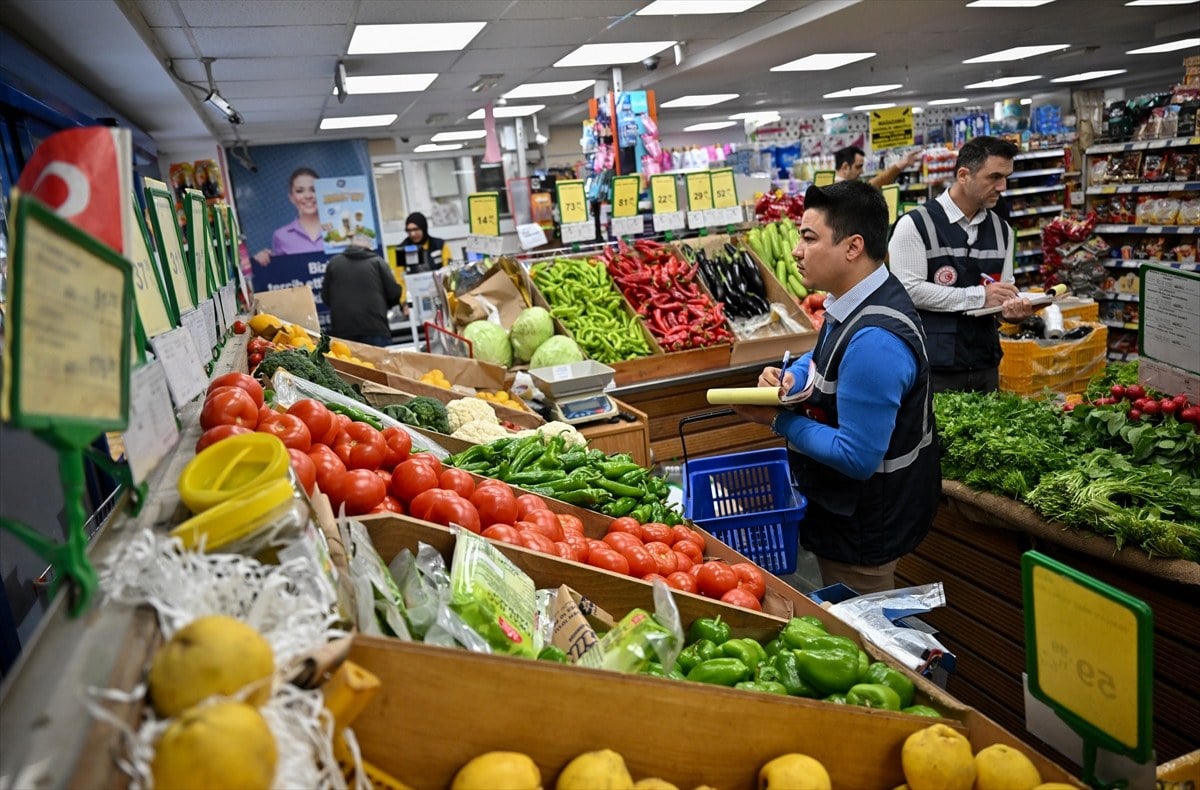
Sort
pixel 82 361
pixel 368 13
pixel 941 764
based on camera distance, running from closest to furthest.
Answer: pixel 82 361 < pixel 941 764 < pixel 368 13

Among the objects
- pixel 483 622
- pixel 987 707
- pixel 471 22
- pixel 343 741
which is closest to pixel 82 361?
pixel 343 741

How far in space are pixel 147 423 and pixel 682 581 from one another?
1335 mm

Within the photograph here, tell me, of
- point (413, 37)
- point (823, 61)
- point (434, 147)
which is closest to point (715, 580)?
point (413, 37)

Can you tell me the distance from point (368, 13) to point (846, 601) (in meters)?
6.05

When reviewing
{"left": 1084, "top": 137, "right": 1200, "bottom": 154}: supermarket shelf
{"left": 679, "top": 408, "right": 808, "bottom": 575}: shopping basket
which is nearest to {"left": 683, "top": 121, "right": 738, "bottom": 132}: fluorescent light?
{"left": 1084, "top": 137, "right": 1200, "bottom": 154}: supermarket shelf

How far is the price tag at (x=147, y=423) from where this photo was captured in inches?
Answer: 42.4

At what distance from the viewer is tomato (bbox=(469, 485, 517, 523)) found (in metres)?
2.11

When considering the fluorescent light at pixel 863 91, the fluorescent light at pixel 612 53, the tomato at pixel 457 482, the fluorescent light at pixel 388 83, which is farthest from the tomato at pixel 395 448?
the fluorescent light at pixel 863 91

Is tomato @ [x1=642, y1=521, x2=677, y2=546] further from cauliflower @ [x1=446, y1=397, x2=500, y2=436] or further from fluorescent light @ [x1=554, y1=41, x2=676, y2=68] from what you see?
fluorescent light @ [x1=554, y1=41, x2=676, y2=68]

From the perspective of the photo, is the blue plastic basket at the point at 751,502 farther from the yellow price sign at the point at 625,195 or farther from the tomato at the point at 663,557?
the yellow price sign at the point at 625,195

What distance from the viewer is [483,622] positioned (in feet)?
4.74

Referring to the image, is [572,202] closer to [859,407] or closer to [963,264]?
[963,264]

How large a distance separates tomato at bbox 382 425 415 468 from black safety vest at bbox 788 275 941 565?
1.24m

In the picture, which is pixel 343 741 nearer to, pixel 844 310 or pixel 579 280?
pixel 844 310
